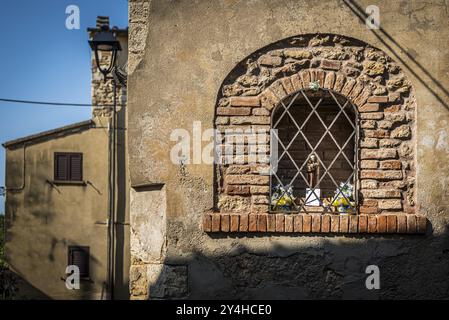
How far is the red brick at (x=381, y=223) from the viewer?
4.11 m

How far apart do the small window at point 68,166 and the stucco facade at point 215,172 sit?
298 inches

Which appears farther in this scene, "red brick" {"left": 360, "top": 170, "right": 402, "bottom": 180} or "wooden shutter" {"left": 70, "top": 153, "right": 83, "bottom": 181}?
"wooden shutter" {"left": 70, "top": 153, "right": 83, "bottom": 181}

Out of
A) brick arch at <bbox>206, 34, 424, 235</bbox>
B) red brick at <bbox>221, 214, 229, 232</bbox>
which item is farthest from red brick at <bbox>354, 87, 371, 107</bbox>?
red brick at <bbox>221, 214, 229, 232</bbox>

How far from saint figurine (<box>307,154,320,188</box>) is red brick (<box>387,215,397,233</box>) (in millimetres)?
869

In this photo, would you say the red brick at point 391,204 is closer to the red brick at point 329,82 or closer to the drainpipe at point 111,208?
the red brick at point 329,82

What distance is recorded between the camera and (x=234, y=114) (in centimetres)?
425

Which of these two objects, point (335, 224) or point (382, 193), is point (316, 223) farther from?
point (382, 193)

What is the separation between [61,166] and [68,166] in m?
0.15

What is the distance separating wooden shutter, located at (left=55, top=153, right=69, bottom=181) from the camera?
11367 mm

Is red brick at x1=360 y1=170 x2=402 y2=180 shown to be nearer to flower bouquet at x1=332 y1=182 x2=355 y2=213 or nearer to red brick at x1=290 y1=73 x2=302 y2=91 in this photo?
flower bouquet at x1=332 y1=182 x2=355 y2=213

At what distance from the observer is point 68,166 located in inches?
448

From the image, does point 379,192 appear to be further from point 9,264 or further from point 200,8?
point 9,264

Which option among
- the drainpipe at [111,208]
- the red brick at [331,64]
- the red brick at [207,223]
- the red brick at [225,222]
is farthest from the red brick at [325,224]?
the drainpipe at [111,208]
